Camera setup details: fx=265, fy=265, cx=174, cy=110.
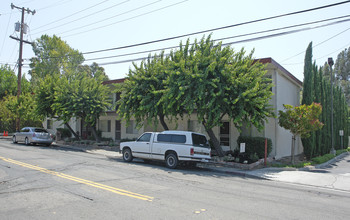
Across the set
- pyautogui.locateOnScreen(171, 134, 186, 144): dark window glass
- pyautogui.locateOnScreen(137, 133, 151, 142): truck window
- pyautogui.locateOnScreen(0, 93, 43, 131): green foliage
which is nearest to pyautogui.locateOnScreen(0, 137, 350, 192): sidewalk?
pyautogui.locateOnScreen(171, 134, 186, 144): dark window glass

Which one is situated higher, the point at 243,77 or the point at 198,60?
the point at 198,60

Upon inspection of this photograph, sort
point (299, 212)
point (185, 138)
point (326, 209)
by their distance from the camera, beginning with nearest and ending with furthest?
1. point (299, 212)
2. point (326, 209)
3. point (185, 138)

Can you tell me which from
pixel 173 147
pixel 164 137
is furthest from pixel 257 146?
pixel 164 137

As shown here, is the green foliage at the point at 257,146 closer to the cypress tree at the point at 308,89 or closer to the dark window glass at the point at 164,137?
the cypress tree at the point at 308,89

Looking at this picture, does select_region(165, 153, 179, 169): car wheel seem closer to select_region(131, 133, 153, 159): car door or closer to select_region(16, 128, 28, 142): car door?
select_region(131, 133, 153, 159): car door

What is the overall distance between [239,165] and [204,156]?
6.26ft

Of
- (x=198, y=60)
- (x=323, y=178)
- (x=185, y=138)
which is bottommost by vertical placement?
(x=323, y=178)

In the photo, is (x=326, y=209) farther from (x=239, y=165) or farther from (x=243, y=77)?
(x=243, y=77)

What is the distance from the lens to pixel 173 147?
1238cm

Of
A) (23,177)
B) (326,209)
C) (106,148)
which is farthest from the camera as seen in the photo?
(106,148)

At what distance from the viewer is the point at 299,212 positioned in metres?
5.92

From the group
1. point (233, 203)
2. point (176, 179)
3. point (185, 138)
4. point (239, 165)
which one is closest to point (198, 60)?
point (185, 138)

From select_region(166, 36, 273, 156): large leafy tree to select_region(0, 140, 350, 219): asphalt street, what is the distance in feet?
13.8

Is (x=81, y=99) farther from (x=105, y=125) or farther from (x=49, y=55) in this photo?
(x=49, y=55)
